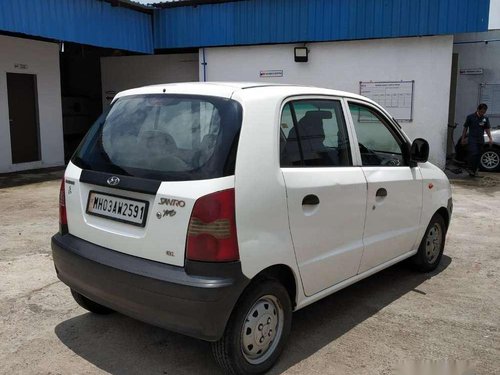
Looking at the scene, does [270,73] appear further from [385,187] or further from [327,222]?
[327,222]

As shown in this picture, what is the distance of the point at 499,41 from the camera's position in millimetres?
14070

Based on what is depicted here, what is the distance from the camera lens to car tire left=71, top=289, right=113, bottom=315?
12.5 feet

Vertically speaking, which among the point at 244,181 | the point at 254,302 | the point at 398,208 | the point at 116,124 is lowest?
the point at 254,302

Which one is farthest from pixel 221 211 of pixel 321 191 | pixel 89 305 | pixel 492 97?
pixel 492 97

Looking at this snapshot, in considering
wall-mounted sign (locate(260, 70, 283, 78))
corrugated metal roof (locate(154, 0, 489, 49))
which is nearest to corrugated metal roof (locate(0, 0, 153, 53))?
corrugated metal roof (locate(154, 0, 489, 49))

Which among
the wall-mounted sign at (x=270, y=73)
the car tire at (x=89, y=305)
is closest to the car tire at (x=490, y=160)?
the wall-mounted sign at (x=270, y=73)

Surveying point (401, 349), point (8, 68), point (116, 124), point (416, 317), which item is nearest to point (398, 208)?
point (416, 317)

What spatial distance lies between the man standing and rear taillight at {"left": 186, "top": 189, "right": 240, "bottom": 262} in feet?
33.1

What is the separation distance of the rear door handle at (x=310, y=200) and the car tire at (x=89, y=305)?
1.77 meters

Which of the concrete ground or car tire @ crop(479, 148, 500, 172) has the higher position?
car tire @ crop(479, 148, 500, 172)

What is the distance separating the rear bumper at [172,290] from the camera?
2715 mm

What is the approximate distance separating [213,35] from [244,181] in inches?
446

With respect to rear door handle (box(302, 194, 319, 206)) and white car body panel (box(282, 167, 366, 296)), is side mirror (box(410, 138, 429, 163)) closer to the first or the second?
white car body panel (box(282, 167, 366, 296))

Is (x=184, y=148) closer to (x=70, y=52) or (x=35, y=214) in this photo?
(x=35, y=214)
